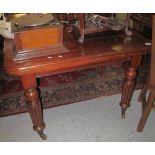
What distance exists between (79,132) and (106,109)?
1.20 ft

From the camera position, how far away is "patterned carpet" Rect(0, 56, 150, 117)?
6.56 ft

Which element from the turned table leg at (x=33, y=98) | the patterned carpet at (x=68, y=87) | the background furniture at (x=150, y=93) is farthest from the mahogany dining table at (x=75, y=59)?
the patterned carpet at (x=68, y=87)

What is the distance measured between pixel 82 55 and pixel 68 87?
97 cm

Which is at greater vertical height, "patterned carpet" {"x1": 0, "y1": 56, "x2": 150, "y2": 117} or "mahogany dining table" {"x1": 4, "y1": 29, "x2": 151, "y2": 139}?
"mahogany dining table" {"x1": 4, "y1": 29, "x2": 151, "y2": 139}

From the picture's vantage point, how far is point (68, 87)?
7.23 feet

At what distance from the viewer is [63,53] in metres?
1.29

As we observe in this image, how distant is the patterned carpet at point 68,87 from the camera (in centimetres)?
200

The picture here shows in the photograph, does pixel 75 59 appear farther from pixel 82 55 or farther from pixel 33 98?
pixel 33 98

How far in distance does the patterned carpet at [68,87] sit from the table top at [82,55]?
0.70 metres

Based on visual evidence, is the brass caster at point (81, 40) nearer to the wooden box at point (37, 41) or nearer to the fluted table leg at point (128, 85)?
the wooden box at point (37, 41)

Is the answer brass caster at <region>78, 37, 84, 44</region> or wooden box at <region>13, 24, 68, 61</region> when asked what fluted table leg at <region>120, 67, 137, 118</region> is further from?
wooden box at <region>13, 24, 68, 61</region>

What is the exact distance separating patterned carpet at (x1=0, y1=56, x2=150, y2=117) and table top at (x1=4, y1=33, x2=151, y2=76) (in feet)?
2.31

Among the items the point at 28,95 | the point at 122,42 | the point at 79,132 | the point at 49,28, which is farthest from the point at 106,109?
the point at 49,28

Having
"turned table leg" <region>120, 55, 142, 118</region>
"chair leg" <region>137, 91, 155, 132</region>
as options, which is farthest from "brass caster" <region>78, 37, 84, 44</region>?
"chair leg" <region>137, 91, 155, 132</region>
